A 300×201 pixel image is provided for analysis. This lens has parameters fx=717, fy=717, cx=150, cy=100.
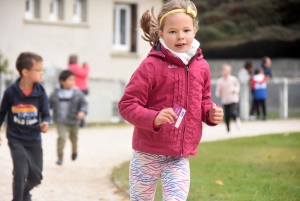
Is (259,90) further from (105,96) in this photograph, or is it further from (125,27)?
(125,27)

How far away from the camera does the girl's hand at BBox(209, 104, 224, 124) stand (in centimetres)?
498

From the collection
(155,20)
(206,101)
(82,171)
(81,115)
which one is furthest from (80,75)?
(206,101)

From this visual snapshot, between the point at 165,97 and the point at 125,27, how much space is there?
21328mm

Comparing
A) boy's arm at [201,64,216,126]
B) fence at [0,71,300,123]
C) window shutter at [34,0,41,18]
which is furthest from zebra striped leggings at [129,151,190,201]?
window shutter at [34,0,41,18]

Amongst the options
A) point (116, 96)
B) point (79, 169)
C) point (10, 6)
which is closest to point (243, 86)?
point (116, 96)

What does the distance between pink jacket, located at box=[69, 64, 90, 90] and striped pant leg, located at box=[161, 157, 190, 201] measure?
484 inches

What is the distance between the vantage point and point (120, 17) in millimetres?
26047

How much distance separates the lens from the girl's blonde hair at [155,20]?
5.02 m

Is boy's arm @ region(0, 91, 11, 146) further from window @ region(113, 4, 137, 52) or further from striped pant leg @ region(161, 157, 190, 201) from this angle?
window @ region(113, 4, 137, 52)

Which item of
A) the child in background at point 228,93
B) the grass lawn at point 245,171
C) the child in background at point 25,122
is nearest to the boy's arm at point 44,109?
the child in background at point 25,122

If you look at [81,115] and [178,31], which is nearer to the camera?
[178,31]

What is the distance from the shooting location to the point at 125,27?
26.1m

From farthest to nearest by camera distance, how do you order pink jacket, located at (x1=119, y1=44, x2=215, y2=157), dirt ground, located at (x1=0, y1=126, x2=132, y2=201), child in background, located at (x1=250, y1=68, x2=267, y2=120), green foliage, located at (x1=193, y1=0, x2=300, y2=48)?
green foliage, located at (x1=193, y1=0, x2=300, y2=48) → child in background, located at (x1=250, y1=68, x2=267, y2=120) → dirt ground, located at (x1=0, y1=126, x2=132, y2=201) → pink jacket, located at (x1=119, y1=44, x2=215, y2=157)

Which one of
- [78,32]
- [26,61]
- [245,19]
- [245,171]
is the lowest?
[245,171]
